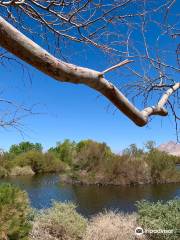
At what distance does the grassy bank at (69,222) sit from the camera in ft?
21.2

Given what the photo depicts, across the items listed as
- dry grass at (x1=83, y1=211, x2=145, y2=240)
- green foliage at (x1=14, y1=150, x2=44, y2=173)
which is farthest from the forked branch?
green foliage at (x1=14, y1=150, x2=44, y2=173)

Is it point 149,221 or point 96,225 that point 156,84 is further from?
point 96,225

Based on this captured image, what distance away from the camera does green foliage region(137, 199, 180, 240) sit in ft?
23.3

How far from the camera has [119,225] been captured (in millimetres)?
8953

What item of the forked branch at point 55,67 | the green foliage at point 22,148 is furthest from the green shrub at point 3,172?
the forked branch at point 55,67

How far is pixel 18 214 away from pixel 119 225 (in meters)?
3.07

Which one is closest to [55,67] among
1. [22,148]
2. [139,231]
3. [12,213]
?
[12,213]

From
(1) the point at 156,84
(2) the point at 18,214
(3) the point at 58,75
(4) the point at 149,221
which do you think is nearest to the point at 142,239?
(4) the point at 149,221

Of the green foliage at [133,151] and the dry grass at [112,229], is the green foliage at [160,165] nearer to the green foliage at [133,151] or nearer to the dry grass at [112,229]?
the green foliage at [133,151]

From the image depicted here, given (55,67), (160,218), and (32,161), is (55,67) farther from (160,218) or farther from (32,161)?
(32,161)

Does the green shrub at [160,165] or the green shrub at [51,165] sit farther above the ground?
the green shrub at [51,165]

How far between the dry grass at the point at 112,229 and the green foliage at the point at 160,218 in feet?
1.28

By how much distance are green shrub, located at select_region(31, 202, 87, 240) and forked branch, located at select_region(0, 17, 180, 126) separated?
22.7 feet

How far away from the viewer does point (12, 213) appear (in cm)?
645
